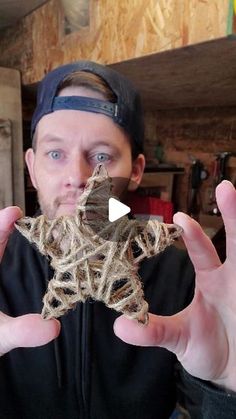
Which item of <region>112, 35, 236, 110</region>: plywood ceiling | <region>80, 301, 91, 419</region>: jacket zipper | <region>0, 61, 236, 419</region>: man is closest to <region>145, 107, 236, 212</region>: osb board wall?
<region>112, 35, 236, 110</region>: plywood ceiling

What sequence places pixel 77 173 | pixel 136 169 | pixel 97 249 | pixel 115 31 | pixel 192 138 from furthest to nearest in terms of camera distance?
pixel 192 138
pixel 115 31
pixel 136 169
pixel 77 173
pixel 97 249

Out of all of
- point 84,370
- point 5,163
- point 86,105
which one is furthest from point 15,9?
point 84,370

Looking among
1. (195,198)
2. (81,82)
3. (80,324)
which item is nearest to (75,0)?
(81,82)

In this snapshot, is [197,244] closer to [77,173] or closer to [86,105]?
[77,173]

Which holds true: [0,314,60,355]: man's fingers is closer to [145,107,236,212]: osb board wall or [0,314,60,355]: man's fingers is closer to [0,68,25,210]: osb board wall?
[0,68,25,210]: osb board wall

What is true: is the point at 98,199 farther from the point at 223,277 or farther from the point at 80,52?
the point at 80,52

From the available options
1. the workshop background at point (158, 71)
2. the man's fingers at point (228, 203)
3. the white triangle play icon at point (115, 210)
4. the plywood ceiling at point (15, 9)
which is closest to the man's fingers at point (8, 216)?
the white triangle play icon at point (115, 210)
